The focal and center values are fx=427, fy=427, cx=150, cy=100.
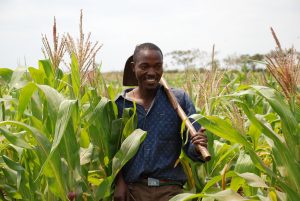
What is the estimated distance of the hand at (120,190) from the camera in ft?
7.75

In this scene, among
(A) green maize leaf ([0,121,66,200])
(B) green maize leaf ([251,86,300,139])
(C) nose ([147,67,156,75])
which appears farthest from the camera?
(C) nose ([147,67,156,75])

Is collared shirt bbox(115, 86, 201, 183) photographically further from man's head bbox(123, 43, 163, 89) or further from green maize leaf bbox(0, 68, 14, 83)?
green maize leaf bbox(0, 68, 14, 83)

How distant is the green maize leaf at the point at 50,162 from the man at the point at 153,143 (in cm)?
34

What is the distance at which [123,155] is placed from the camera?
7.45ft

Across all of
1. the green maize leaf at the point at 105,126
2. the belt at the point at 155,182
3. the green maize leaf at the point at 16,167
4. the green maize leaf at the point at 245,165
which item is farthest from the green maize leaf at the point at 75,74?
the green maize leaf at the point at 245,165

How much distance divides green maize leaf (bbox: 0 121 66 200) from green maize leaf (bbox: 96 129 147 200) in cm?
22

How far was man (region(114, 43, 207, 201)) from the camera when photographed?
236 cm

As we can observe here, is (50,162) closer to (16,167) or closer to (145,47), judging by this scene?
(16,167)

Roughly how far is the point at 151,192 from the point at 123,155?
28cm

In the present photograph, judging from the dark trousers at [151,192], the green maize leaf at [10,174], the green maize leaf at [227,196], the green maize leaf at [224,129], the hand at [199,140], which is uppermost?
the green maize leaf at [224,129]

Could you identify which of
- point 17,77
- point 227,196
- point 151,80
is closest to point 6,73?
point 17,77

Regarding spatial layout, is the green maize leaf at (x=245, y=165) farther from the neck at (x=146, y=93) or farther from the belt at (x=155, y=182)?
the neck at (x=146, y=93)

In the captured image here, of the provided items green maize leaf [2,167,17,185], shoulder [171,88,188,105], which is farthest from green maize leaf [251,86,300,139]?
green maize leaf [2,167,17,185]

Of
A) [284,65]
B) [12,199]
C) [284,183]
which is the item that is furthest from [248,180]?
[12,199]
